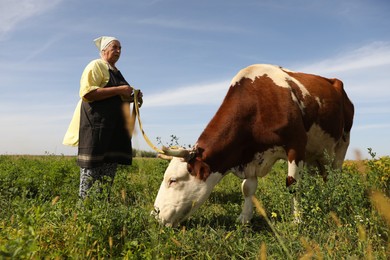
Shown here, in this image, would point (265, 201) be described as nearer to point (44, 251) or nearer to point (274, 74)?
point (274, 74)

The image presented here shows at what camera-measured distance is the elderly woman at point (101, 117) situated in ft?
15.9

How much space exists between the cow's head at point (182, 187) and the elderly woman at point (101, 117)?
2.49 ft

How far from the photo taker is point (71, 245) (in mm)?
3172

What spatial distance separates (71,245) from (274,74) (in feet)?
13.3

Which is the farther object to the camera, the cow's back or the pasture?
the cow's back

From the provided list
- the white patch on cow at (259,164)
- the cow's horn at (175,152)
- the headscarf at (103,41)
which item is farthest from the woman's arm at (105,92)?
the white patch on cow at (259,164)

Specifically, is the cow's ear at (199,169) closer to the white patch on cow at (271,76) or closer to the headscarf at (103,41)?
the white patch on cow at (271,76)

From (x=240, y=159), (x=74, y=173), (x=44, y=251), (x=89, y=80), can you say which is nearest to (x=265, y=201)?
(x=240, y=159)

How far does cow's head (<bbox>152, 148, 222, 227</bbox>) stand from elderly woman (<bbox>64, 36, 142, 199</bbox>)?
0.76 m

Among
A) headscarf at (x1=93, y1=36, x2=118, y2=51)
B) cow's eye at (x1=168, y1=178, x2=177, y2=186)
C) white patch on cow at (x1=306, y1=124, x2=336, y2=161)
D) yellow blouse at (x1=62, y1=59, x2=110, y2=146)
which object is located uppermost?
headscarf at (x1=93, y1=36, x2=118, y2=51)

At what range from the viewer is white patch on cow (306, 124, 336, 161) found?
6.13 metres

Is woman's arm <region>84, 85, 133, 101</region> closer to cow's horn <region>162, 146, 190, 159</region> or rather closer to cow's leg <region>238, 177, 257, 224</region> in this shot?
cow's horn <region>162, 146, 190, 159</region>

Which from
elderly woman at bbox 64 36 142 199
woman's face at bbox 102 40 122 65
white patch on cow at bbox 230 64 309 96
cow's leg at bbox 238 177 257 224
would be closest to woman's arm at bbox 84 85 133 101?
elderly woman at bbox 64 36 142 199

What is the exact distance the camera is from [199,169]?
16.7 feet
